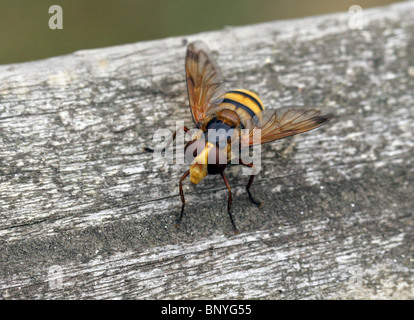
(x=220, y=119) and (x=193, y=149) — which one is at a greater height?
(x=220, y=119)

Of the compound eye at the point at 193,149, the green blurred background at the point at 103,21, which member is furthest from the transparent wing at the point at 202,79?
the green blurred background at the point at 103,21

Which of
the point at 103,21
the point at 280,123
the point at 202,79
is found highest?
the point at 103,21

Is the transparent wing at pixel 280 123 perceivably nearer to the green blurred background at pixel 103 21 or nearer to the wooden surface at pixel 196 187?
the wooden surface at pixel 196 187

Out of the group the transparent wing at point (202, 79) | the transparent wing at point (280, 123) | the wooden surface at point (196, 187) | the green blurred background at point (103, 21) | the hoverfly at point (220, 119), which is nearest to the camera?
the wooden surface at point (196, 187)

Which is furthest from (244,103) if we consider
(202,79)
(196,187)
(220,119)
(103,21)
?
(103,21)

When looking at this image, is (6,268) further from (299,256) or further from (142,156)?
(299,256)

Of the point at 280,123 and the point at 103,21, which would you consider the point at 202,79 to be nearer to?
the point at 280,123

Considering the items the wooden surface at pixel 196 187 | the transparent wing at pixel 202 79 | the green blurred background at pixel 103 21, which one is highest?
the green blurred background at pixel 103 21

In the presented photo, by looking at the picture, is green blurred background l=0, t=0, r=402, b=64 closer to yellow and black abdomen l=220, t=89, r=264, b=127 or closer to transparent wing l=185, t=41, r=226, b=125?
transparent wing l=185, t=41, r=226, b=125
